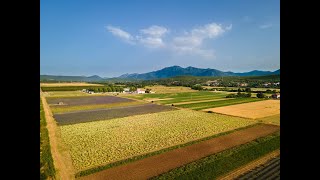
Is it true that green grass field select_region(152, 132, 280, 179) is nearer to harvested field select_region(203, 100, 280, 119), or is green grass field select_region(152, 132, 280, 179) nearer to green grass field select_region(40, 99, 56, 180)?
green grass field select_region(40, 99, 56, 180)

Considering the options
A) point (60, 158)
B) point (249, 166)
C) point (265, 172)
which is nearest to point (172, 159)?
point (249, 166)

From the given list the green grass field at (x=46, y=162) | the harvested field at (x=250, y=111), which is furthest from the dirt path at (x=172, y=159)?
the harvested field at (x=250, y=111)

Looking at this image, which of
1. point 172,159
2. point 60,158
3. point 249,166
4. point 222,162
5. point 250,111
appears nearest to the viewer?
point 249,166

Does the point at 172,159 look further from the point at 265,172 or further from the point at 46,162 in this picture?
the point at 46,162
